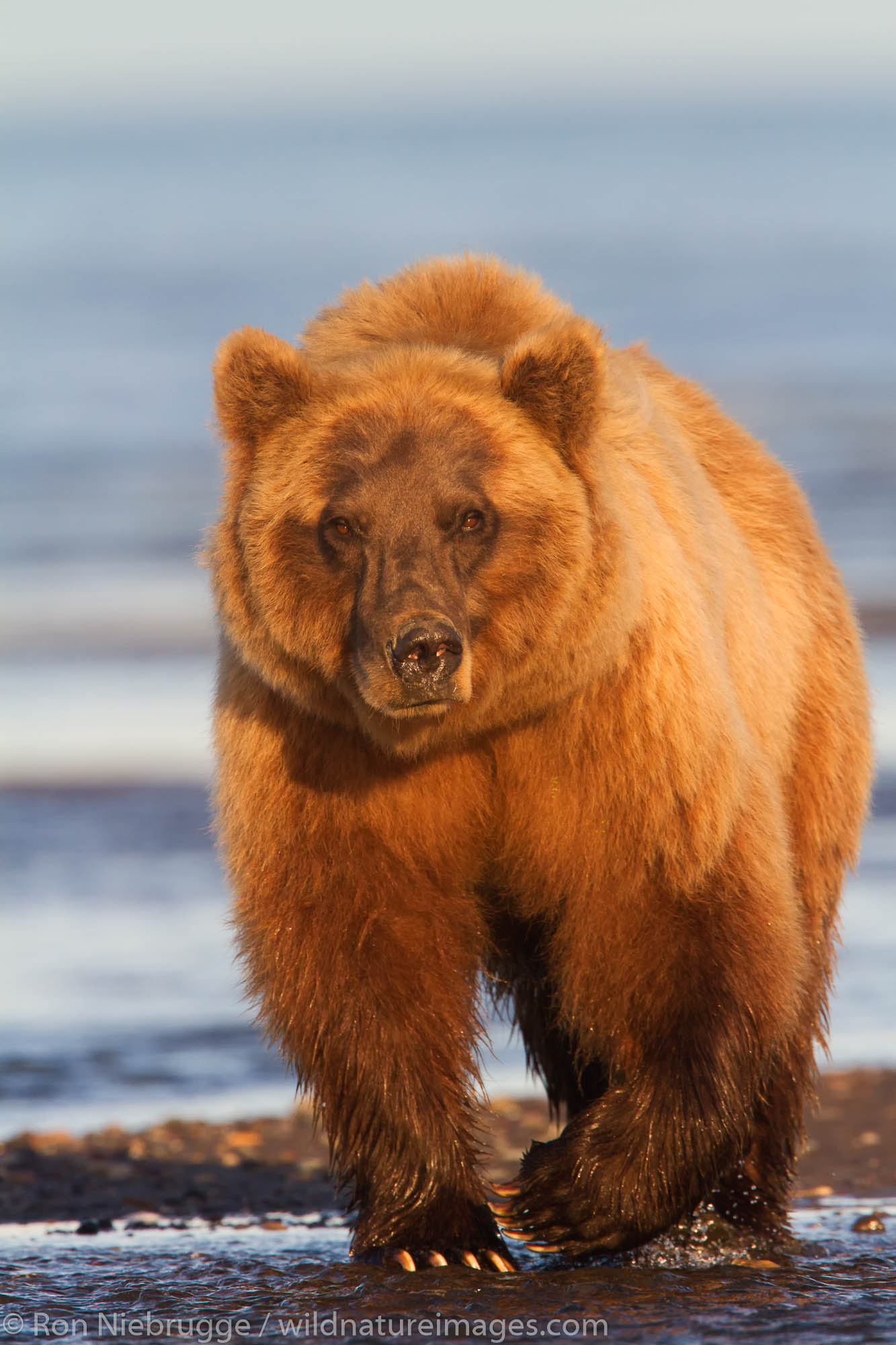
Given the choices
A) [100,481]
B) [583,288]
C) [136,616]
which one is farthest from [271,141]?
[136,616]

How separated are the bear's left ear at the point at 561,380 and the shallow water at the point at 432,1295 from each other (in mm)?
2008

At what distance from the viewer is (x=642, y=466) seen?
504cm

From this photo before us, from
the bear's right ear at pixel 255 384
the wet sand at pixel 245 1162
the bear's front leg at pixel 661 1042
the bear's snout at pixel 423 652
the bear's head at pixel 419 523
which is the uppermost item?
the bear's right ear at pixel 255 384

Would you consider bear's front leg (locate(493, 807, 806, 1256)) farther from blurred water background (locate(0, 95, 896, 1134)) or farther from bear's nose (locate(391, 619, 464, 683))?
blurred water background (locate(0, 95, 896, 1134))

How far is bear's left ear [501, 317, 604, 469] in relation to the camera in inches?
183

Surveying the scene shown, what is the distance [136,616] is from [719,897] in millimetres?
12117

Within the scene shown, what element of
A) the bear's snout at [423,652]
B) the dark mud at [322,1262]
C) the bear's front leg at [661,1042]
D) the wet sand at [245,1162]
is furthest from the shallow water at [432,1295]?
the bear's snout at [423,652]

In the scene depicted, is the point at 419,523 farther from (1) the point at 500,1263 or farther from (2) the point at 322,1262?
(2) the point at 322,1262

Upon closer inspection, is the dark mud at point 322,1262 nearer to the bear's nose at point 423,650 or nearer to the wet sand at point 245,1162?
the wet sand at point 245,1162

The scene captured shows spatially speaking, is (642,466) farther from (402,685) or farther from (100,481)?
(100,481)

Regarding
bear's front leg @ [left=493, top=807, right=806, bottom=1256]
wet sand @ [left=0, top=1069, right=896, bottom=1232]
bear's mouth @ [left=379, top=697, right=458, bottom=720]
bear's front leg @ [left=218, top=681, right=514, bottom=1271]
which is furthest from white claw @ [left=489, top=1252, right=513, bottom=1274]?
bear's mouth @ [left=379, top=697, right=458, bottom=720]

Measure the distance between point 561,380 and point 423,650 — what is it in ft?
2.76

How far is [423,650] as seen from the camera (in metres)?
4.26

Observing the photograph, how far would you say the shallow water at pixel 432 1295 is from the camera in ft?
13.7
